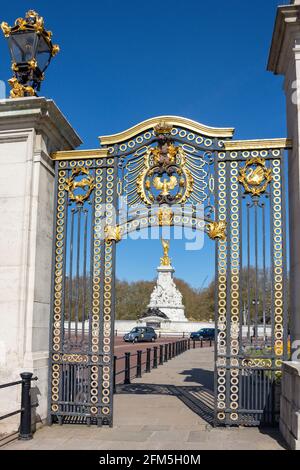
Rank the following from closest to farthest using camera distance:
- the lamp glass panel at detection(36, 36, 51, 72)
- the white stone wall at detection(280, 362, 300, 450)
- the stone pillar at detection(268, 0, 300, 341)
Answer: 1. the white stone wall at detection(280, 362, 300, 450)
2. the stone pillar at detection(268, 0, 300, 341)
3. the lamp glass panel at detection(36, 36, 51, 72)

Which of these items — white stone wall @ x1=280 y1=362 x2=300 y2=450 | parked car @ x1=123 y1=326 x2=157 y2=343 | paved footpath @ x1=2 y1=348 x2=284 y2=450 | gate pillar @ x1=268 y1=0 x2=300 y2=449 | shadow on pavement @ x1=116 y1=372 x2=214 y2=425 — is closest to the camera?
white stone wall @ x1=280 y1=362 x2=300 y2=450

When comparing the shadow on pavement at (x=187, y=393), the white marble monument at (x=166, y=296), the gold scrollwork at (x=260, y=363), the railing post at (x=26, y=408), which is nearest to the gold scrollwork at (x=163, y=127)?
the gold scrollwork at (x=260, y=363)

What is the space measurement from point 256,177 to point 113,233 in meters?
2.52

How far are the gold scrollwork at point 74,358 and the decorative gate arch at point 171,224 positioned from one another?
0.05ft

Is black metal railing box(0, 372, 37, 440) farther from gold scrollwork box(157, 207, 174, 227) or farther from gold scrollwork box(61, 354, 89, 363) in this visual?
gold scrollwork box(157, 207, 174, 227)

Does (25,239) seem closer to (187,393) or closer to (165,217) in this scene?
(165,217)

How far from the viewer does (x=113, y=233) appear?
29.1 feet

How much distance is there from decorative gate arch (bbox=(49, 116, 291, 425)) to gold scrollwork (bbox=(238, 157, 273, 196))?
0.02 meters

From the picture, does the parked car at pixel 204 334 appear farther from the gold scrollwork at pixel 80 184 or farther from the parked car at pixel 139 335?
the gold scrollwork at pixel 80 184

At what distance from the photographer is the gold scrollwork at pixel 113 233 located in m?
8.87

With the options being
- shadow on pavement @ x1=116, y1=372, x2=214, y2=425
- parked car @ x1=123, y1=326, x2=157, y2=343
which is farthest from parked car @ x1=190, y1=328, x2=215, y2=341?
shadow on pavement @ x1=116, y1=372, x2=214, y2=425

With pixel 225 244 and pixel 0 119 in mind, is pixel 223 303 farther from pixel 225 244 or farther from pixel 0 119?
pixel 0 119

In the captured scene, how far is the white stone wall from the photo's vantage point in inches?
262

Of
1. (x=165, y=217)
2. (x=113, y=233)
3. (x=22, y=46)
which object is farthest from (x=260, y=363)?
Answer: (x=22, y=46)
